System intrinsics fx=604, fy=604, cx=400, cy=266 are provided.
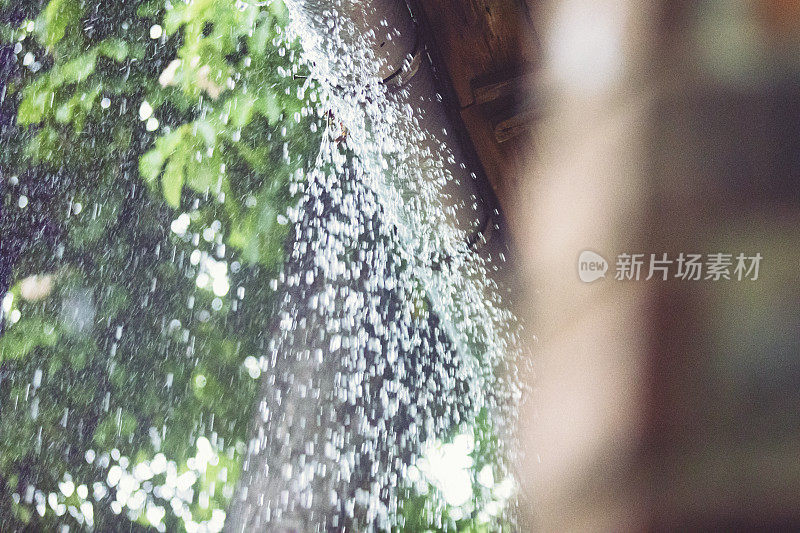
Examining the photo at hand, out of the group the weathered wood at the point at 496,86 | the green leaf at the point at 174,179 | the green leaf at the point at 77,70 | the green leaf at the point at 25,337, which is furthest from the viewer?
the green leaf at the point at 25,337

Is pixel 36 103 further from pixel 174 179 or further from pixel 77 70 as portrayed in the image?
pixel 174 179

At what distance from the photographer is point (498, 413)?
0.65m

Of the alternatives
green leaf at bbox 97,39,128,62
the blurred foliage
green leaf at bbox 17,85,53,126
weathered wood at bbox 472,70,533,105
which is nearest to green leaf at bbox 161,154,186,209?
the blurred foliage

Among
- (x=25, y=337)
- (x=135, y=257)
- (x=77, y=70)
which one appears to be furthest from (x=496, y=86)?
(x=25, y=337)

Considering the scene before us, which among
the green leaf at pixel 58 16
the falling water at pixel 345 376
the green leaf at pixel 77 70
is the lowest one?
the falling water at pixel 345 376

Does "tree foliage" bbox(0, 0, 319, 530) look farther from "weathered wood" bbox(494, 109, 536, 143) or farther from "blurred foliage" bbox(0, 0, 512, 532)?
"weathered wood" bbox(494, 109, 536, 143)

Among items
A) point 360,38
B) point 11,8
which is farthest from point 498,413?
point 11,8

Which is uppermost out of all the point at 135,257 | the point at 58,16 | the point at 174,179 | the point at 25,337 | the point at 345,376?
the point at 58,16

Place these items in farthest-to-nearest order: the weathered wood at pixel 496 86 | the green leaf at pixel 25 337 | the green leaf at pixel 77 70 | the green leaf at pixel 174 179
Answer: the green leaf at pixel 25 337 → the green leaf at pixel 77 70 → the green leaf at pixel 174 179 → the weathered wood at pixel 496 86

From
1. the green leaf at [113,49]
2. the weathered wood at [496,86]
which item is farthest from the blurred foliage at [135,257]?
the weathered wood at [496,86]

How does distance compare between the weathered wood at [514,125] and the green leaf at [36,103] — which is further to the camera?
the green leaf at [36,103]

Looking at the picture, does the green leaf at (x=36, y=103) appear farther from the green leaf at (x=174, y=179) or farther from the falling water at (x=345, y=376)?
the falling water at (x=345, y=376)

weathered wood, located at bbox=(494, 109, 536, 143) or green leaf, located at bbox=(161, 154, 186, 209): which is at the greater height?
green leaf, located at bbox=(161, 154, 186, 209)

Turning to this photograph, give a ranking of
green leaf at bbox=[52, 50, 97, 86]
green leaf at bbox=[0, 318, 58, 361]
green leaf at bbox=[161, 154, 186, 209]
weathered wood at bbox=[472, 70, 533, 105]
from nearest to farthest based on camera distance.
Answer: weathered wood at bbox=[472, 70, 533, 105] → green leaf at bbox=[161, 154, 186, 209] → green leaf at bbox=[52, 50, 97, 86] → green leaf at bbox=[0, 318, 58, 361]
